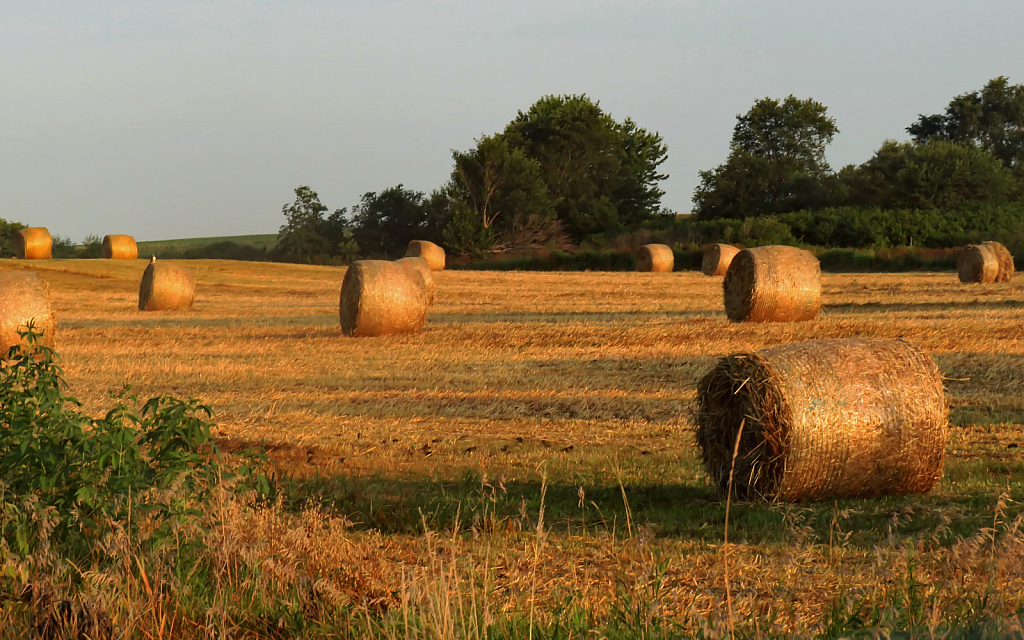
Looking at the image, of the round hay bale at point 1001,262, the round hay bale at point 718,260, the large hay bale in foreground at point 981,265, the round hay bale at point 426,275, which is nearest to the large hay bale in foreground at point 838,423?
the round hay bale at point 426,275

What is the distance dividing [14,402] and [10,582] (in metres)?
1.37

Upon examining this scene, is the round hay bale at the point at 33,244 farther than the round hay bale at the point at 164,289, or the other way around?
the round hay bale at the point at 33,244

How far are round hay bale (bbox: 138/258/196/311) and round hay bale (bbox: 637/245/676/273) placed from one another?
24079mm

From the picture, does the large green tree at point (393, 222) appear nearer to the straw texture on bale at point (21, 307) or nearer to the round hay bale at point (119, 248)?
the round hay bale at point (119, 248)

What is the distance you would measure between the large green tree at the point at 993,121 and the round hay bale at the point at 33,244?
62.9 meters

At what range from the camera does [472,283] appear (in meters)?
36.0

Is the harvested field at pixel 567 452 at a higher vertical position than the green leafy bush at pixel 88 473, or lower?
lower

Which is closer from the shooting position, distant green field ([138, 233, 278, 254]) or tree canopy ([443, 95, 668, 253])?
Result: tree canopy ([443, 95, 668, 253])

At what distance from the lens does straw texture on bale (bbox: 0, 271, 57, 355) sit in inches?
594

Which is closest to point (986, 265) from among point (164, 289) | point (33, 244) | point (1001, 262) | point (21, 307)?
point (1001, 262)

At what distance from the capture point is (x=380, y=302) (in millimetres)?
17609

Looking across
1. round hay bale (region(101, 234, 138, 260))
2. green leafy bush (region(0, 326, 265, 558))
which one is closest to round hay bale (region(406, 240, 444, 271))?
round hay bale (region(101, 234, 138, 260))

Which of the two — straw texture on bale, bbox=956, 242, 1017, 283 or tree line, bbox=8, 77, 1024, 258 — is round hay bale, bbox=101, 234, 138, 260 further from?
straw texture on bale, bbox=956, 242, 1017, 283

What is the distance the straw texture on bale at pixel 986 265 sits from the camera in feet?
102
